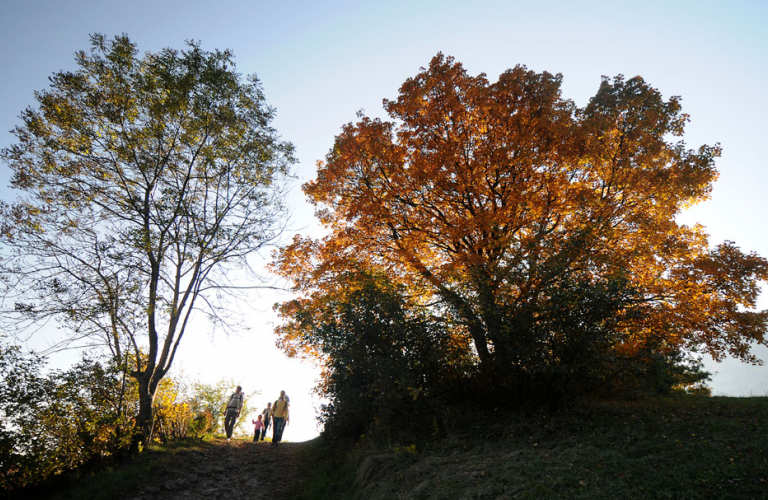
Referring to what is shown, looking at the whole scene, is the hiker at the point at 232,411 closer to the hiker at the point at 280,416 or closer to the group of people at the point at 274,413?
the group of people at the point at 274,413

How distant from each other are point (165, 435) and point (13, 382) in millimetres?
4519

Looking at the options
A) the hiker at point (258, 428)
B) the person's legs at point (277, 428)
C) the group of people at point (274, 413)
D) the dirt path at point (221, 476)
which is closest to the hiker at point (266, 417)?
the hiker at point (258, 428)

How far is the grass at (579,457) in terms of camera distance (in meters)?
4.97

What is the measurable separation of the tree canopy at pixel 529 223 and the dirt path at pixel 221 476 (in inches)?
140

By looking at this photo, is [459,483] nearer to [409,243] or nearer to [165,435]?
[409,243]

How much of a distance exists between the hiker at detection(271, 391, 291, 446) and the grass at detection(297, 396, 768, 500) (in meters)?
4.63

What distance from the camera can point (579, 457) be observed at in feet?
19.6

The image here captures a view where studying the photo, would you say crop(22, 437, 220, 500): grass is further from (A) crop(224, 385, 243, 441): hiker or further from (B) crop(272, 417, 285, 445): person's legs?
(B) crop(272, 417, 285, 445): person's legs

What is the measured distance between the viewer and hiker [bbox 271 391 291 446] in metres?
14.1

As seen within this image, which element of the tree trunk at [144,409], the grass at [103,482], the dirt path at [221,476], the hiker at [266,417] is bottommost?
the dirt path at [221,476]

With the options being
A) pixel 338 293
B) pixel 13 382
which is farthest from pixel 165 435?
pixel 338 293

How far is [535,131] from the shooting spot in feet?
40.5

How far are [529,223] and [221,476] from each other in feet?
37.3

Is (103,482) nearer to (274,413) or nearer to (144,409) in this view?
(144,409)
